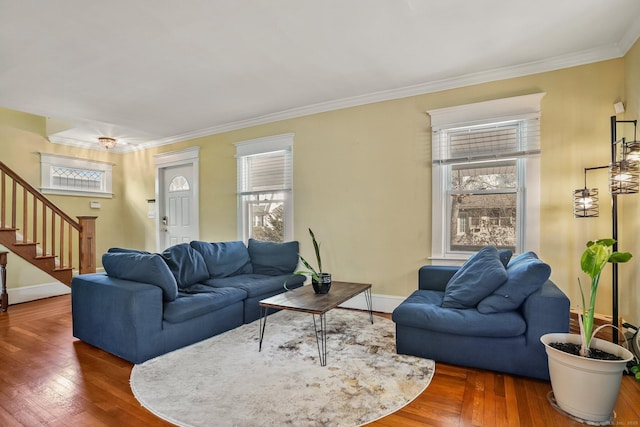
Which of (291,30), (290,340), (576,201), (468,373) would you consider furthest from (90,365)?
(576,201)

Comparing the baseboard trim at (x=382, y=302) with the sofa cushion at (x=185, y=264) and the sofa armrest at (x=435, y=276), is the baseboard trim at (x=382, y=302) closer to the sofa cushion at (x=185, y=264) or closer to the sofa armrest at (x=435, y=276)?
the sofa armrest at (x=435, y=276)

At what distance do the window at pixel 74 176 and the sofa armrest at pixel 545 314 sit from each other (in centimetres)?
673

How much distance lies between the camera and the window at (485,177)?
128 inches

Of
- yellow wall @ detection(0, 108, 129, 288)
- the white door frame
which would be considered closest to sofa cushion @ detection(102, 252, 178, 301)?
the white door frame

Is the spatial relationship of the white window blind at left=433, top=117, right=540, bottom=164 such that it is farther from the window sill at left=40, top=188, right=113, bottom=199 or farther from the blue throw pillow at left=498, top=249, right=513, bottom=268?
the window sill at left=40, top=188, right=113, bottom=199

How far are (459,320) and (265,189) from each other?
10.7 feet

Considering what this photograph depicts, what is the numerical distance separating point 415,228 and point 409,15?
7.03 feet

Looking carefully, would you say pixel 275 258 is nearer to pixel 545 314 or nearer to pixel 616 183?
pixel 545 314

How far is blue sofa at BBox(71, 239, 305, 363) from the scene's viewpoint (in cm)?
259

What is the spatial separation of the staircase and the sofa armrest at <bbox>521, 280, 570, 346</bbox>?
535 centimetres

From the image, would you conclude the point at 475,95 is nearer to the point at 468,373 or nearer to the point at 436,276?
the point at 436,276

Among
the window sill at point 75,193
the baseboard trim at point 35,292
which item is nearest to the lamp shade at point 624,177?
the baseboard trim at point 35,292

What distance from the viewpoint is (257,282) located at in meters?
3.73

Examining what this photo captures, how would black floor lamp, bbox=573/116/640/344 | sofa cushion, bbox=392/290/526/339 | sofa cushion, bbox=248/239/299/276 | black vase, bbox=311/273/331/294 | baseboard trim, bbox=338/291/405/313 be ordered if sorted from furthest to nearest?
sofa cushion, bbox=248/239/299/276 < baseboard trim, bbox=338/291/405/313 < black vase, bbox=311/273/331/294 < black floor lamp, bbox=573/116/640/344 < sofa cushion, bbox=392/290/526/339
